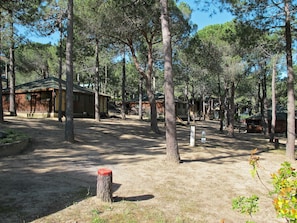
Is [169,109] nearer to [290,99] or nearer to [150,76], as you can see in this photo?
[290,99]

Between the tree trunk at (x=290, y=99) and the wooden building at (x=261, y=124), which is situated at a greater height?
the tree trunk at (x=290, y=99)

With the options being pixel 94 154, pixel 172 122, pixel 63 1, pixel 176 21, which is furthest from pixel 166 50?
pixel 63 1

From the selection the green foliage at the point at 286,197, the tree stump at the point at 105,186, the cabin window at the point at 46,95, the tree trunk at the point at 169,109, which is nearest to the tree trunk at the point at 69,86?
the tree trunk at the point at 169,109

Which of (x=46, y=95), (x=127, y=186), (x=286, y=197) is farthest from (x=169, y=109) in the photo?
(x=46, y=95)

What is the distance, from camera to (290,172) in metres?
2.53

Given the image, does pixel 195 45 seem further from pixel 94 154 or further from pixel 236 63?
pixel 94 154

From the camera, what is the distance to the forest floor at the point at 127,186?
435 centimetres

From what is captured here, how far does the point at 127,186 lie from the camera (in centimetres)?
589

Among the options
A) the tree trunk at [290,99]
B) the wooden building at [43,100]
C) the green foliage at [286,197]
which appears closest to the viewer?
the green foliage at [286,197]

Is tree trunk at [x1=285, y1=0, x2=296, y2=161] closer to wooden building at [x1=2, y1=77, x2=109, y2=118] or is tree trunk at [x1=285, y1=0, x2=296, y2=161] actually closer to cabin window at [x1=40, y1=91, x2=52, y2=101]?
wooden building at [x1=2, y1=77, x2=109, y2=118]

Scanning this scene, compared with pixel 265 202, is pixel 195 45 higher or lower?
higher

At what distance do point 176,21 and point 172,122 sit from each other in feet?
31.3

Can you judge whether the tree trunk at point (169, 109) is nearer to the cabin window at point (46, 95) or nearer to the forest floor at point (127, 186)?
the forest floor at point (127, 186)

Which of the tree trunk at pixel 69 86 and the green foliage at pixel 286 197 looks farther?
the tree trunk at pixel 69 86
